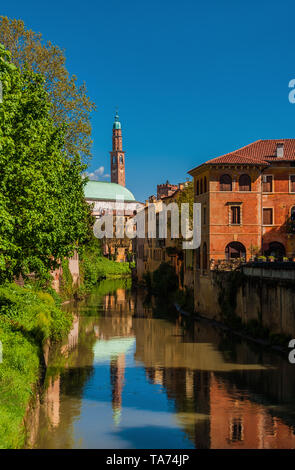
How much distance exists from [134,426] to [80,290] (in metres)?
43.6

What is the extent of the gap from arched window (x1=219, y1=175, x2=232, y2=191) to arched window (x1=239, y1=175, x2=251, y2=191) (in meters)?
0.87

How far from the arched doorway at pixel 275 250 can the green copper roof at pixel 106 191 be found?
135 meters

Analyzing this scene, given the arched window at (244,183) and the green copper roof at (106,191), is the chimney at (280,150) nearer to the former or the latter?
the arched window at (244,183)

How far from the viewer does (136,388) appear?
82.5 ft

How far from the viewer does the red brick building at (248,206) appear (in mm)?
46125

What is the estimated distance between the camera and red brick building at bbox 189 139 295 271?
151 ft

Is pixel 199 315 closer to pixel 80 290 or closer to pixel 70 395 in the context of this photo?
pixel 80 290

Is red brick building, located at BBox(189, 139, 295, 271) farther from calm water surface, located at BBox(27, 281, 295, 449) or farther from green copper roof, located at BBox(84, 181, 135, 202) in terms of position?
green copper roof, located at BBox(84, 181, 135, 202)

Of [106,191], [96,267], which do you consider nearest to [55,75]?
[96,267]

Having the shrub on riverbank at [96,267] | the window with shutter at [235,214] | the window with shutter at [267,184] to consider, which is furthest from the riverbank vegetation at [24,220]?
the shrub on riverbank at [96,267]

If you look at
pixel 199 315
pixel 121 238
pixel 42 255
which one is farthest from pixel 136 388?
pixel 121 238

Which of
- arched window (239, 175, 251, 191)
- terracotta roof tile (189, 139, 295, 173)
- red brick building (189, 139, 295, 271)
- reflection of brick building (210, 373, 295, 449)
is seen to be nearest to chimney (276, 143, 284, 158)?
red brick building (189, 139, 295, 271)

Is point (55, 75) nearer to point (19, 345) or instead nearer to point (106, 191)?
point (19, 345)
